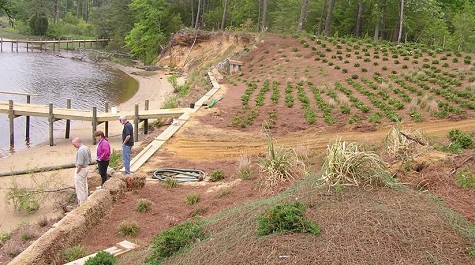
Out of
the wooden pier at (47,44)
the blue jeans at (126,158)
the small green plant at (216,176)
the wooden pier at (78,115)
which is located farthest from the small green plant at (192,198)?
the wooden pier at (47,44)

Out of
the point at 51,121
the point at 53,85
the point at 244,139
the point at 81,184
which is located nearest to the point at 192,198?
the point at 81,184

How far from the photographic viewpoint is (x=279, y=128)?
21141 millimetres

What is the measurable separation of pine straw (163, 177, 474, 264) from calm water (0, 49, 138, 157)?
20.5 m

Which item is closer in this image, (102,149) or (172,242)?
(172,242)

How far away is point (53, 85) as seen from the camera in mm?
46094

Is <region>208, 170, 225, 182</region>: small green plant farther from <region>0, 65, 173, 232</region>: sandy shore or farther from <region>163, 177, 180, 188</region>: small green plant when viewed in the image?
<region>0, 65, 173, 232</region>: sandy shore

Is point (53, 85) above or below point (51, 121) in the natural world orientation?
below

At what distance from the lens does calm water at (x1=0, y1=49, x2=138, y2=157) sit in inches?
1179

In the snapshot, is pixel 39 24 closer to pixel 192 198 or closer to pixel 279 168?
pixel 192 198

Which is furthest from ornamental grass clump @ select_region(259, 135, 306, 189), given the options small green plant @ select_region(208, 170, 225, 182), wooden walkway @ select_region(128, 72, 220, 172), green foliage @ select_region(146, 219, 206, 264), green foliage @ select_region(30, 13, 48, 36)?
green foliage @ select_region(30, 13, 48, 36)

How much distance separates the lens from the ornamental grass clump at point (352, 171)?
8.33 m

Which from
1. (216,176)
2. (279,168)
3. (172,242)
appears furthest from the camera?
(216,176)

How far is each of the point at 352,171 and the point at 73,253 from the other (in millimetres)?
5372

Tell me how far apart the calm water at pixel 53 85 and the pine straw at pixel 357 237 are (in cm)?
2047
